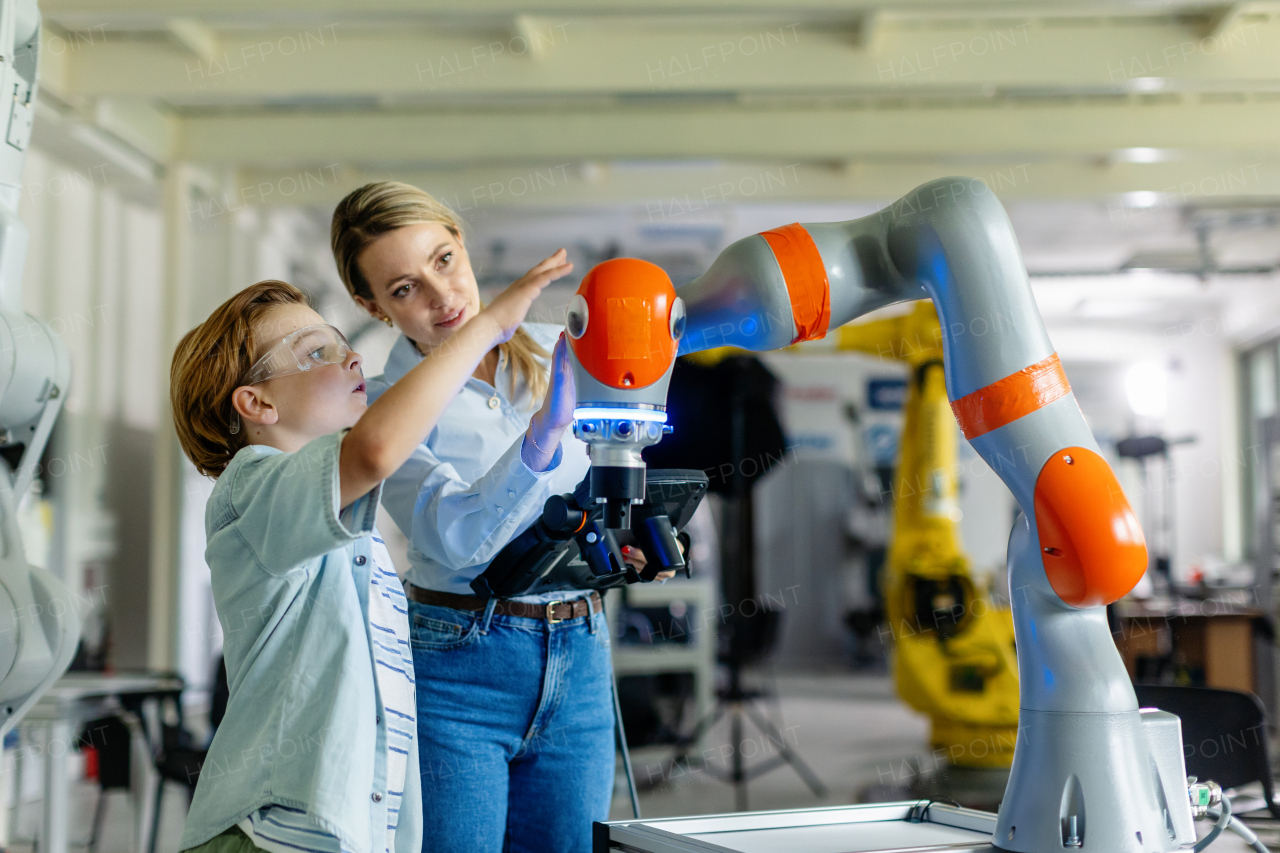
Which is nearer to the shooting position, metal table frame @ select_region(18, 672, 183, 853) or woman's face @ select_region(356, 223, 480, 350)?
woman's face @ select_region(356, 223, 480, 350)

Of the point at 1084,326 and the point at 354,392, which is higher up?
the point at 1084,326

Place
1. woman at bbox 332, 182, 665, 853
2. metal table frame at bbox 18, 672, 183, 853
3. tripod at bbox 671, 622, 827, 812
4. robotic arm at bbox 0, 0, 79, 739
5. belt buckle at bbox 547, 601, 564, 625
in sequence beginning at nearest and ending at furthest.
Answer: woman at bbox 332, 182, 665, 853
belt buckle at bbox 547, 601, 564, 625
robotic arm at bbox 0, 0, 79, 739
metal table frame at bbox 18, 672, 183, 853
tripod at bbox 671, 622, 827, 812

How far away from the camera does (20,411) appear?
1705 mm

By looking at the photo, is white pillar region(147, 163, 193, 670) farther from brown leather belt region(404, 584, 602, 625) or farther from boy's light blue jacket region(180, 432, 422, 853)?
boy's light blue jacket region(180, 432, 422, 853)

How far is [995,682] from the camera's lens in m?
4.77

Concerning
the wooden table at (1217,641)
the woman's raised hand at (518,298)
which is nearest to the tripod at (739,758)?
the wooden table at (1217,641)

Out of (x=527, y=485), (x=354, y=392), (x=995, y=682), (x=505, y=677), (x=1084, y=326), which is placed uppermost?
(x=1084, y=326)

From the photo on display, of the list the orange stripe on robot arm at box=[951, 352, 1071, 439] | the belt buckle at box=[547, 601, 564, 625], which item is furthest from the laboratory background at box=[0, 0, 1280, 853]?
the orange stripe on robot arm at box=[951, 352, 1071, 439]

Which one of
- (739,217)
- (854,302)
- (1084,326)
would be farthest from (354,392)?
(1084,326)

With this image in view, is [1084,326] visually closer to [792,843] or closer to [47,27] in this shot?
[47,27]

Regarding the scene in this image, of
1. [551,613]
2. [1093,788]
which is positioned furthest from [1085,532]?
[551,613]

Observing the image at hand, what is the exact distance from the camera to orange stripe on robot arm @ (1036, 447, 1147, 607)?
991mm

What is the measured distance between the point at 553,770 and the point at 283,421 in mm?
600

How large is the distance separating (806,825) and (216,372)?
2.74ft
